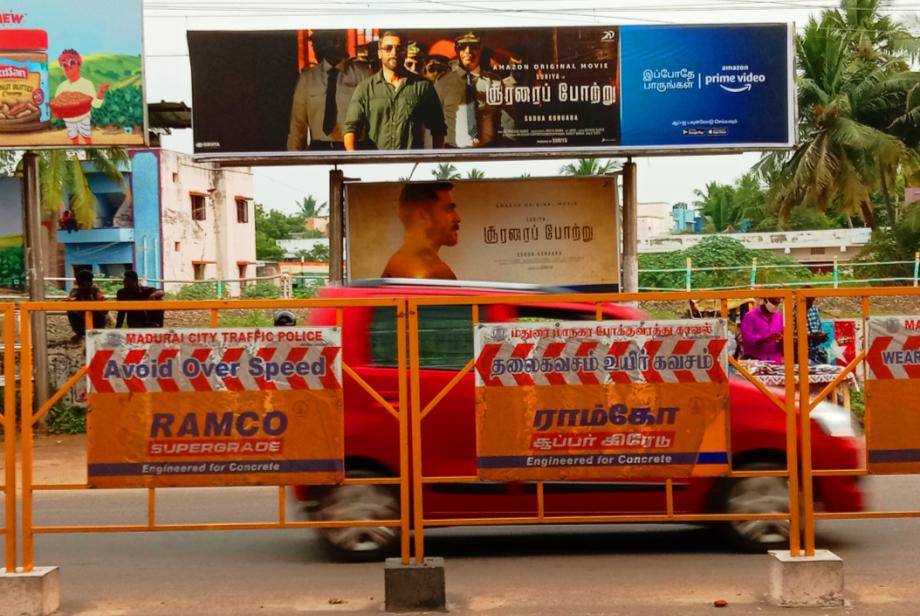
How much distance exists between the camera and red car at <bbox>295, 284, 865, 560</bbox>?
748 centimetres

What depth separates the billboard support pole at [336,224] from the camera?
16.4 meters

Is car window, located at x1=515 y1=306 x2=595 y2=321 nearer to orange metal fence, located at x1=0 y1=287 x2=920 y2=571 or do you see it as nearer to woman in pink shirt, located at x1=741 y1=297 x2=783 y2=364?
orange metal fence, located at x1=0 y1=287 x2=920 y2=571

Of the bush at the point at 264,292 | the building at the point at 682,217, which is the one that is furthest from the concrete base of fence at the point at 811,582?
the building at the point at 682,217

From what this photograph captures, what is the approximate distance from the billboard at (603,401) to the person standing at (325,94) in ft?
31.3

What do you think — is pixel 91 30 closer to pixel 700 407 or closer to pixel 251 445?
pixel 251 445

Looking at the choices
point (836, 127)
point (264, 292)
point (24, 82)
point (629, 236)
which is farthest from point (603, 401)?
point (836, 127)

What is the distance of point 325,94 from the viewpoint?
1530 centimetres

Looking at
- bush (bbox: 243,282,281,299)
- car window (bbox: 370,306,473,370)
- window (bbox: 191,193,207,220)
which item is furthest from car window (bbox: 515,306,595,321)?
window (bbox: 191,193,207,220)

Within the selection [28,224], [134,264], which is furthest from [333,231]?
[134,264]

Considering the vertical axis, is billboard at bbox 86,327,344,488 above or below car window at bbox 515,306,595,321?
below

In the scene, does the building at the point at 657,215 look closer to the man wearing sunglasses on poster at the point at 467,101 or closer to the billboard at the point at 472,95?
the billboard at the point at 472,95

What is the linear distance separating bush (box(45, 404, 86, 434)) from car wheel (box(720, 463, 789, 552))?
9724mm

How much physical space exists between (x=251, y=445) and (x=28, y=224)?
1006cm

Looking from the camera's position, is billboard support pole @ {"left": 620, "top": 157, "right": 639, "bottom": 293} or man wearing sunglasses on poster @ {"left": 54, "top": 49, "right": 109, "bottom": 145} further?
billboard support pole @ {"left": 620, "top": 157, "right": 639, "bottom": 293}
